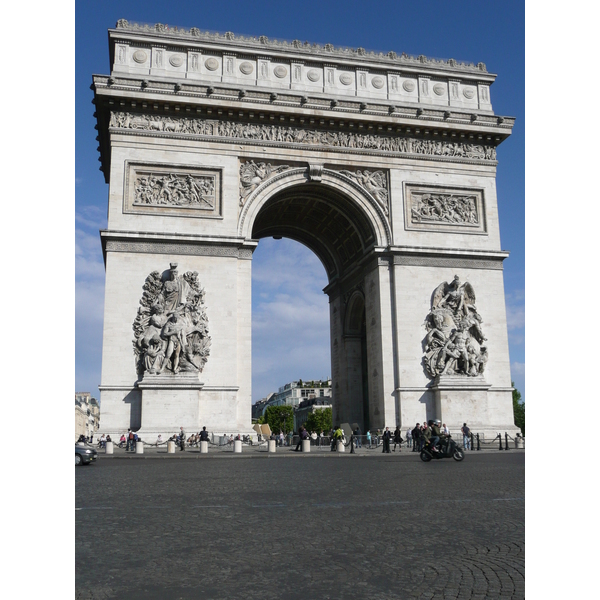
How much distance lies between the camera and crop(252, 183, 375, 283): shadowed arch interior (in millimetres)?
27812

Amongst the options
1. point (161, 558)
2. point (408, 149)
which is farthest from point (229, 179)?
point (161, 558)

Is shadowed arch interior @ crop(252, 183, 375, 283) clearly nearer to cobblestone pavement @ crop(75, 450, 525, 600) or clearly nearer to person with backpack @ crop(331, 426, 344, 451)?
person with backpack @ crop(331, 426, 344, 451)

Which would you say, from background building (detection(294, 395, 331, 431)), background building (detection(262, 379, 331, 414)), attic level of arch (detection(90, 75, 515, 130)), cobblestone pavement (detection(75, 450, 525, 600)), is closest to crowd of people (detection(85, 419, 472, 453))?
cobblestone pavement (detection(75, 450, 525, 600))

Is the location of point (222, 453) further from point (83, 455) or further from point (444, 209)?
point (444, 209)

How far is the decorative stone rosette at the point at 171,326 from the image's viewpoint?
913 inches

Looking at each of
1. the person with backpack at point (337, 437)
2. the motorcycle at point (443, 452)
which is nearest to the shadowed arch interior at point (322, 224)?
the person with backpack at point (337, 437)

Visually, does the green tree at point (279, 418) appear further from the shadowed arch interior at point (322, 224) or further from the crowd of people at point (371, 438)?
the crowd of people at point (371, 438)

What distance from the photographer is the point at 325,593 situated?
13.5 ft

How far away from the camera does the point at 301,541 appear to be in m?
5.75

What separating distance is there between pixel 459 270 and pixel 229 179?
10.1 metres

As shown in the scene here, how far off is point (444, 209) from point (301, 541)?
23.6 m

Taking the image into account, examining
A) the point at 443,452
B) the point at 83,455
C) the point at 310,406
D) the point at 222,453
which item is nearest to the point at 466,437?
the point at 443,452

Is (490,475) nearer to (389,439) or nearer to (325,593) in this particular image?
(325,593)

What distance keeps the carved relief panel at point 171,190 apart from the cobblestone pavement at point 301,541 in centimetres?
1551
